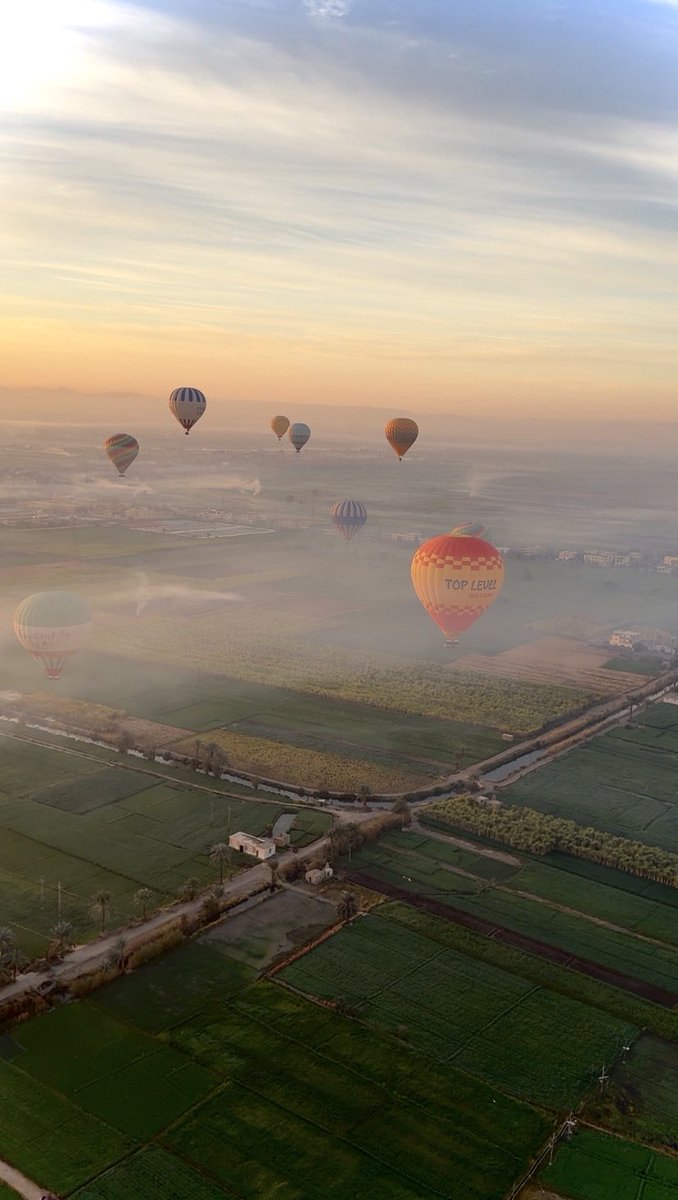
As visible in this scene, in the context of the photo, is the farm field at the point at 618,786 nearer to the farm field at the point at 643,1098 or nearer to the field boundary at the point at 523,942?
the field boundary at the point at 523,942

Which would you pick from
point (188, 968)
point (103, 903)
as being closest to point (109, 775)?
point (103, 903)

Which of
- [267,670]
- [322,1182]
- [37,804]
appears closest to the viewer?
[322,1182]

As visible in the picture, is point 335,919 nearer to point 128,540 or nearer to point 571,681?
point 571,681

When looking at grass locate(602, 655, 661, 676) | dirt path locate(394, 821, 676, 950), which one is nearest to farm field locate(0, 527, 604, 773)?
grass locate(602, 655, 661, 676)

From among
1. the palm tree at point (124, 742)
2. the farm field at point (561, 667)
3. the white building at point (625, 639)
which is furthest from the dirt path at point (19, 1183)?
the white building at point (625, 639)

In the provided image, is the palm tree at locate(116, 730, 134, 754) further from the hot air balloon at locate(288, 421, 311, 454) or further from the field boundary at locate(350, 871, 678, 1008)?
the hot air balloon at locate(288, 421, 311, 454)

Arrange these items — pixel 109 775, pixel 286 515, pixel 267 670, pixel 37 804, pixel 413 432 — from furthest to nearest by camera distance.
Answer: pixel 286 515 < pixel 413 432 < pixel 267 670 < pixel 109 775 < pixel 37 804

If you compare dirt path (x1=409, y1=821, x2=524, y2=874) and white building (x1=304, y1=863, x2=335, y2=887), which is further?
dirt path (x1=409, y1=821, x2=524, y2=874)
